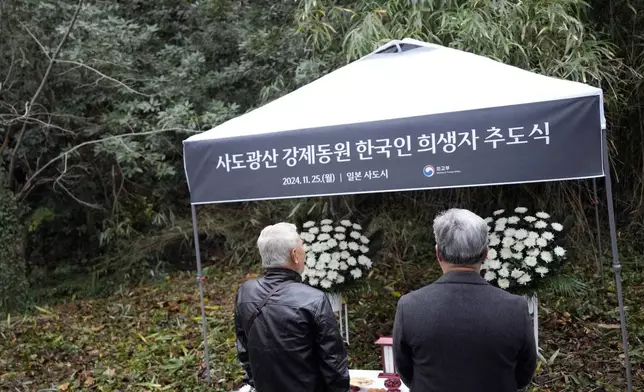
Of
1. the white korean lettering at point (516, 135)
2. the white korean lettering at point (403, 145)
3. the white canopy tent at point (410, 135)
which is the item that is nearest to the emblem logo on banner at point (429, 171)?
the white canopy tent at point (410, 135)

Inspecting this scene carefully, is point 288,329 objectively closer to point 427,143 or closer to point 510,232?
point 427,143

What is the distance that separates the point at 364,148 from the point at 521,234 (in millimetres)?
1225

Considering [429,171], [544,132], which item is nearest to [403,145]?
[429,171]

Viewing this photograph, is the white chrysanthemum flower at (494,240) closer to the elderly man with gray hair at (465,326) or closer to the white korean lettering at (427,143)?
the white korean lettering at (427,143)

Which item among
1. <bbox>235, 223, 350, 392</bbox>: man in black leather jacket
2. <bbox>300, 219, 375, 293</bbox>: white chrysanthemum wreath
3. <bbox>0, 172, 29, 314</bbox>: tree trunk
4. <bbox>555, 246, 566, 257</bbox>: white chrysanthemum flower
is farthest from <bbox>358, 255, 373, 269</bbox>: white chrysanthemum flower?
<bbox>0, 172, 29, 314</bbox>: tree trunk

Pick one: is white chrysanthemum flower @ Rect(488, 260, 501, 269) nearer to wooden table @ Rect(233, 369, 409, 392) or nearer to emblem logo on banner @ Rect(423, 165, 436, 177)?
emblem logo on banner @ Rect(423, 165, 436, 177)

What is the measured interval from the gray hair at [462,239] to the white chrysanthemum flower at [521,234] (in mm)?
2003

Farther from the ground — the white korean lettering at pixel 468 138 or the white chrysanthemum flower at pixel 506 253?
the white korean lettering at pixel 468 138

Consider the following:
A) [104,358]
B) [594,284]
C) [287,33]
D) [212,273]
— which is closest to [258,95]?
[287,33]

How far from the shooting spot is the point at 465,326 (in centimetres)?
197

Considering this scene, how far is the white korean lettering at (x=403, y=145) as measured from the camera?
3.42 metres

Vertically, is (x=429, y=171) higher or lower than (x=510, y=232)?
higher

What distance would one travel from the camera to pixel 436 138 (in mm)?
3365

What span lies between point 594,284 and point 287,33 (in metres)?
4.42
